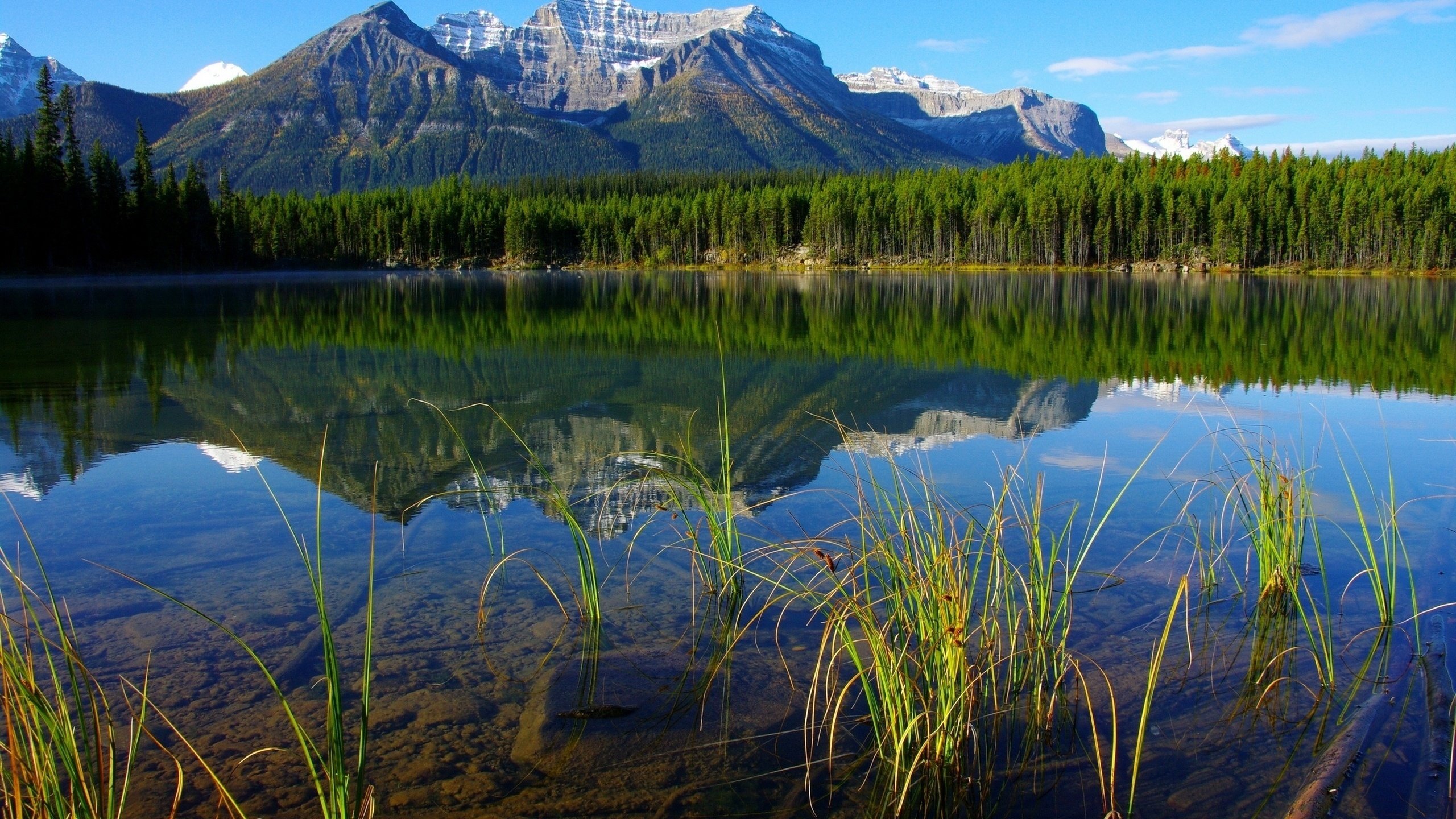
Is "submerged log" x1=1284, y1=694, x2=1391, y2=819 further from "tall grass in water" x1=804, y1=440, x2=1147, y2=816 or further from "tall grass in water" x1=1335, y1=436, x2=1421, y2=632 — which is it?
"tall grass in water" x1=804, y1=440, x2=1147, y2=816

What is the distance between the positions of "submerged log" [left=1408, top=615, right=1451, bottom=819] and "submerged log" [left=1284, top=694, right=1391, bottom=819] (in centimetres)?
19

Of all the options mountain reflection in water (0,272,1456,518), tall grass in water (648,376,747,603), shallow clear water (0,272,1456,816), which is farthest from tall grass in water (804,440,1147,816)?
mountain reflection in water (0,272,1456,518)

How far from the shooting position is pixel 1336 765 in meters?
3.87

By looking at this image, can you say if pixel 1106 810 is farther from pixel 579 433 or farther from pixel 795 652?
pixel 579 433

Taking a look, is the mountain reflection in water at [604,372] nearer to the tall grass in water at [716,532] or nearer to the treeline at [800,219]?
the tall grass in water at [716,532]

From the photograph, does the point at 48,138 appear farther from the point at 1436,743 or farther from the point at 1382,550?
the point at 1436,743

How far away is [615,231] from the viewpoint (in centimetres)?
10150

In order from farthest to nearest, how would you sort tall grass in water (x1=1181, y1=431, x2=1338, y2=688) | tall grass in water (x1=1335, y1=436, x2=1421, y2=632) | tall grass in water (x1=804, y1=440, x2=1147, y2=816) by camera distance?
1. tall grass in water (x1=1335, y1=436, x2=1421, y2=632)
2. tall grass in water (x1=1181, y1=431, x2=1338, y2=688)
3. tall grass in water (x1=804, y1=440, x2=1147, y2=816)

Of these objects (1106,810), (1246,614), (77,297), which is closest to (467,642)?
(1106,810)

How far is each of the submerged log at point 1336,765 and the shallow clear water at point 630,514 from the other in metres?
0.08

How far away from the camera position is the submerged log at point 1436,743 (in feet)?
11.8

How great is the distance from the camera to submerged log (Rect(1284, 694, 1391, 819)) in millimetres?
3590

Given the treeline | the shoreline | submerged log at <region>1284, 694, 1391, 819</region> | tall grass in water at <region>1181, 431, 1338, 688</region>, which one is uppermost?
the treeline

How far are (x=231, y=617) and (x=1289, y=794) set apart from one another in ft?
18.1
